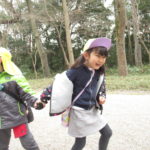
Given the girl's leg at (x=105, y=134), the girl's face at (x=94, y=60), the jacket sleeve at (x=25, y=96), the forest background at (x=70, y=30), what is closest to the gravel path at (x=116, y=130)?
the girl's leg at (x=105, y=134)

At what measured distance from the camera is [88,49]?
2.20m

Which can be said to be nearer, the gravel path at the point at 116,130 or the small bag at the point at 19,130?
the small bag at the point at 19,130

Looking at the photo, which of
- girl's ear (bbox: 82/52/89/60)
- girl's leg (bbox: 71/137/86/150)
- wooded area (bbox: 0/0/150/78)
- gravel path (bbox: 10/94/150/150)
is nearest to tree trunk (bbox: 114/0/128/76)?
wooded area (bbox: 0/0/150/78)

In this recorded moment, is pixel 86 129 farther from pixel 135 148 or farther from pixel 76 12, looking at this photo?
pixel 76 12

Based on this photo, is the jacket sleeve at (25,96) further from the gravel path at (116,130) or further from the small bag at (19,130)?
the gravel path at (116,130)

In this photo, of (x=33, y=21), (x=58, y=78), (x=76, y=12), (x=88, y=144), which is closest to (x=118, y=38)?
(x=76, y=12)

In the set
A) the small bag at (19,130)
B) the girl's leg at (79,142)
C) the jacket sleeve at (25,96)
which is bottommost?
the girl's leg at (79,142)

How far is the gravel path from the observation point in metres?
3.10

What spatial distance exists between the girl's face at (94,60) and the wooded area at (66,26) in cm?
854

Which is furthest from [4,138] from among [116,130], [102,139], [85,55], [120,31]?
[120,31]

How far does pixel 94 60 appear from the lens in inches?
85.9

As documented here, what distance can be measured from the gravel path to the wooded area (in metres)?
6.35

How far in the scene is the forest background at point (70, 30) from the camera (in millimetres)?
10870

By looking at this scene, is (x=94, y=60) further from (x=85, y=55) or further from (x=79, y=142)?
(x=79, y=142)
